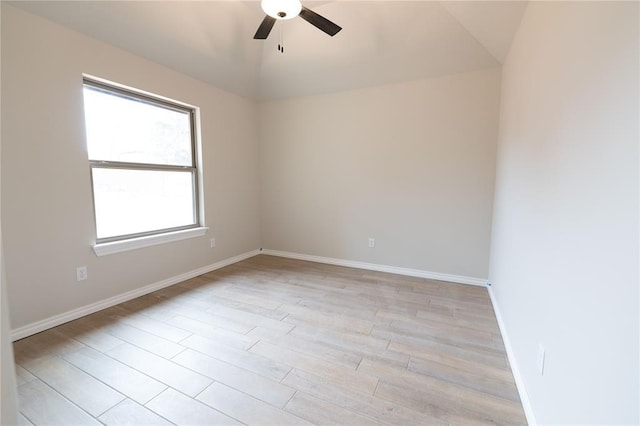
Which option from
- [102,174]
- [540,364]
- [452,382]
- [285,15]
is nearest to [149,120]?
[102,174]

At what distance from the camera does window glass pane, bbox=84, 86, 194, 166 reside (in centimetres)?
247

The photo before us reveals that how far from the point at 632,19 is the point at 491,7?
1.82 meters

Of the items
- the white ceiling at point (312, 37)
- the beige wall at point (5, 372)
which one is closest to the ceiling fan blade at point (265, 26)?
the white ceiling at point (312, 37)

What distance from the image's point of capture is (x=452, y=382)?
1602 millimetres

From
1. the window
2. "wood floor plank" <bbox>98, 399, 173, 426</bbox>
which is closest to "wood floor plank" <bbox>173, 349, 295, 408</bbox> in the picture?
"wood floor plank" <bbox>98, 399, 173, 426</bbox>

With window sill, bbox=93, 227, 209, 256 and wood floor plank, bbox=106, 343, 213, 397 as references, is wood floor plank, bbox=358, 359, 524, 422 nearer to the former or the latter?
wood floor plank, bbox=106, 343, 213, 397

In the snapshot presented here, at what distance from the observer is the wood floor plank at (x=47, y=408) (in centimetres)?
133

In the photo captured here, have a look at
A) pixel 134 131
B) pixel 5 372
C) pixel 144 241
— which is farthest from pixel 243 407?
pixel 134 131

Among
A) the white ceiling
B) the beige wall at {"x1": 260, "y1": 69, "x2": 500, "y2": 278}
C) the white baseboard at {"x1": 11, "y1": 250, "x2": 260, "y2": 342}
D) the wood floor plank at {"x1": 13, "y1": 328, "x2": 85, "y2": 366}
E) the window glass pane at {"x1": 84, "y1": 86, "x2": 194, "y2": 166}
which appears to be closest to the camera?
the wood floor plank at {"x1": 13, "y1": 328, "x2": 85, "y2": 366}

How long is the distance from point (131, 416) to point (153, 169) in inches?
94.3

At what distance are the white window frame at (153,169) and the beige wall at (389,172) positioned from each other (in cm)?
115

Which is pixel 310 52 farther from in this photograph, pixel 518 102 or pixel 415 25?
pixel 518 102

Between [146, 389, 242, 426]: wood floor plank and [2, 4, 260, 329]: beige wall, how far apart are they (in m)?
1.54

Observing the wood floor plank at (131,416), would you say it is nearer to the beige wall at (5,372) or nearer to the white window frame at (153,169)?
the beige wall at (5,372)
